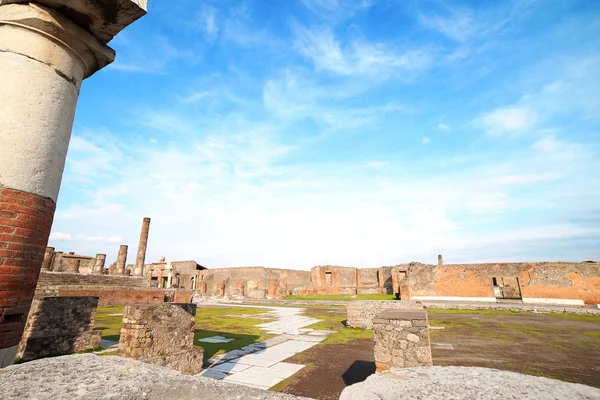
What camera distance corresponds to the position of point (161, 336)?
5.39 m

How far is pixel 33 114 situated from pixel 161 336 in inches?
177

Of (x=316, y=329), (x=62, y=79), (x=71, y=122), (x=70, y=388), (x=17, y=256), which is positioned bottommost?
(x=316, y=329)

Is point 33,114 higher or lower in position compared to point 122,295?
higher

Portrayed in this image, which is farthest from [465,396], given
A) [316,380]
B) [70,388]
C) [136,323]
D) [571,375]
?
[571,375]

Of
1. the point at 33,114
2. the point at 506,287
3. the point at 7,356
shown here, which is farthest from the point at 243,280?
the point at 33,114

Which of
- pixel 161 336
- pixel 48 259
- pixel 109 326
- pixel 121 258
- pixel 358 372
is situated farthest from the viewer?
pixel 121 258

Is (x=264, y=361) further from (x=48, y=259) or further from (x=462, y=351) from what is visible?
(x=48, y=259)

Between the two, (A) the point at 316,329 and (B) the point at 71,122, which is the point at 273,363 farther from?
(B) the point at 71,122

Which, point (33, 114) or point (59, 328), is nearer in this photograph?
point (33, 114)

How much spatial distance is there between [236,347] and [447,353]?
5407mm

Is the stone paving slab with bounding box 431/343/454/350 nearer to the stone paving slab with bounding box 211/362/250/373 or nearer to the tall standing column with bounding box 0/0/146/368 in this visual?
the stone paving slab with bounding box 211/362/250/373

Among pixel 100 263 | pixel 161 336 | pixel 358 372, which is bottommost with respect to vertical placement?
pixel 358 372

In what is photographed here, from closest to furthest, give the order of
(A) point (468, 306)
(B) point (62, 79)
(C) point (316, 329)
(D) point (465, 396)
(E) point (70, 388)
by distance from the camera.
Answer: (E) point (70, 388) → (D) point (465, 396) → (B) point (62, 79) → (C) point (316, 329) → (A) point (468, 306)

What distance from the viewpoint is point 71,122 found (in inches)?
110
